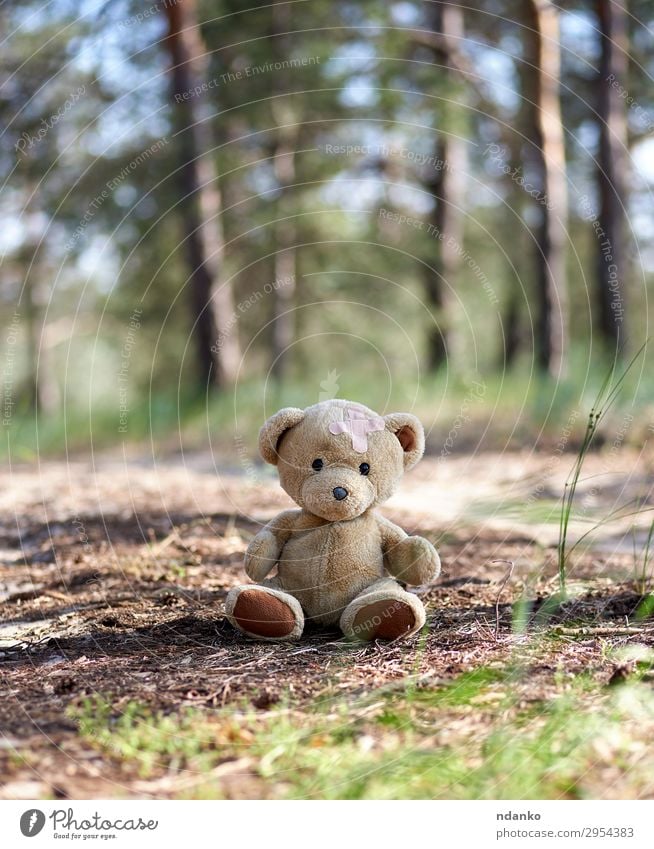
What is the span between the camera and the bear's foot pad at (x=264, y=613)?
2.74m

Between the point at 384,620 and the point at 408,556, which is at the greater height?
the point at 408,556

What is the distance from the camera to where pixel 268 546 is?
296cm

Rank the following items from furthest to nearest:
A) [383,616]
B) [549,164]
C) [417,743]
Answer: [549,164]
[383,616]
[417,743]

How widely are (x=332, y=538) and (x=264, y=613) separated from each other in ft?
1.14

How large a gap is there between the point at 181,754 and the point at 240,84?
10.4 metres

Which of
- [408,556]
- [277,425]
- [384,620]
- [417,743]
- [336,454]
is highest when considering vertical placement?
[277,425]

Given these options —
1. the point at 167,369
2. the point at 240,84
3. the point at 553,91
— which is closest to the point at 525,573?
the point at 553,91

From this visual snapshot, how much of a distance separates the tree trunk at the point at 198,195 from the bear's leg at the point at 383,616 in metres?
6.76

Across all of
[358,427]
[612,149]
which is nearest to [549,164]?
[612,149]

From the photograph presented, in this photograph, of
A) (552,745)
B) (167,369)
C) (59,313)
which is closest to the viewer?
(552,745)

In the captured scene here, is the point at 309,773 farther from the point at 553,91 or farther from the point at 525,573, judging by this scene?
the point at 553,91

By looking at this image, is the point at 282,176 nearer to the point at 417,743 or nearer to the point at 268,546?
the point at 268,546

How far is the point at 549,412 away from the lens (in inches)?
315

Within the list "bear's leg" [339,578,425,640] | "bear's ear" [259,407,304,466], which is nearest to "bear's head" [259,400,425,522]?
"bear's ear" [259,407,304,466]
